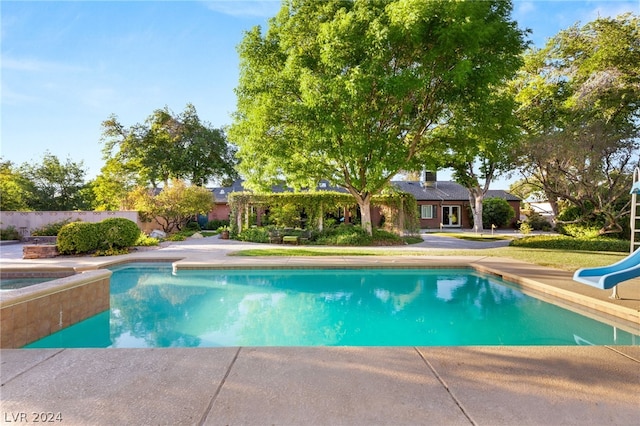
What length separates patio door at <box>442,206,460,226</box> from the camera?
31.0 metres

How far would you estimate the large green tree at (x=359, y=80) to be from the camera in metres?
11.8

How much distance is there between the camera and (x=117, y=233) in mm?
12773

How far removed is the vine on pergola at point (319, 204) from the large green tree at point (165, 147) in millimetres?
→ 11238

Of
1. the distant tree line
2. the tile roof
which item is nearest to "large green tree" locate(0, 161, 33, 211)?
the distant tree line

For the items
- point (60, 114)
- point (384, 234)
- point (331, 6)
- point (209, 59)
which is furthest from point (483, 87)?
point (60, 114)

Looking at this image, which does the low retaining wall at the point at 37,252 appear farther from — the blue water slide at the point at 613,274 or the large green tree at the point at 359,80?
the blue water slide at the point at 613,274

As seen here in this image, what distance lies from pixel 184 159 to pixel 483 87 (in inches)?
955

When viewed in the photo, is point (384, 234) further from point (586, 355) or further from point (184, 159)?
point (184, 159)

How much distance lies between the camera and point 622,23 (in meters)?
16.6

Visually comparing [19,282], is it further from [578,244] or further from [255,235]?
[578,244]

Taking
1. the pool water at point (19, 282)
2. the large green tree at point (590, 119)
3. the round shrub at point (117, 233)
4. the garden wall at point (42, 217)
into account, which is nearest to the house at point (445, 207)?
the large green tree at point (590, 119)

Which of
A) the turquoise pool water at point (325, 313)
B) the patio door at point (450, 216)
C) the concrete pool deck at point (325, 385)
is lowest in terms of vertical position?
the turquoise pool water at point (325, 313)

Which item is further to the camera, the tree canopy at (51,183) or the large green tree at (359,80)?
the tree canopy at (51,183)

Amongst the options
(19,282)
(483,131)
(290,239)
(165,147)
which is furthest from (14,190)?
(483,131)
